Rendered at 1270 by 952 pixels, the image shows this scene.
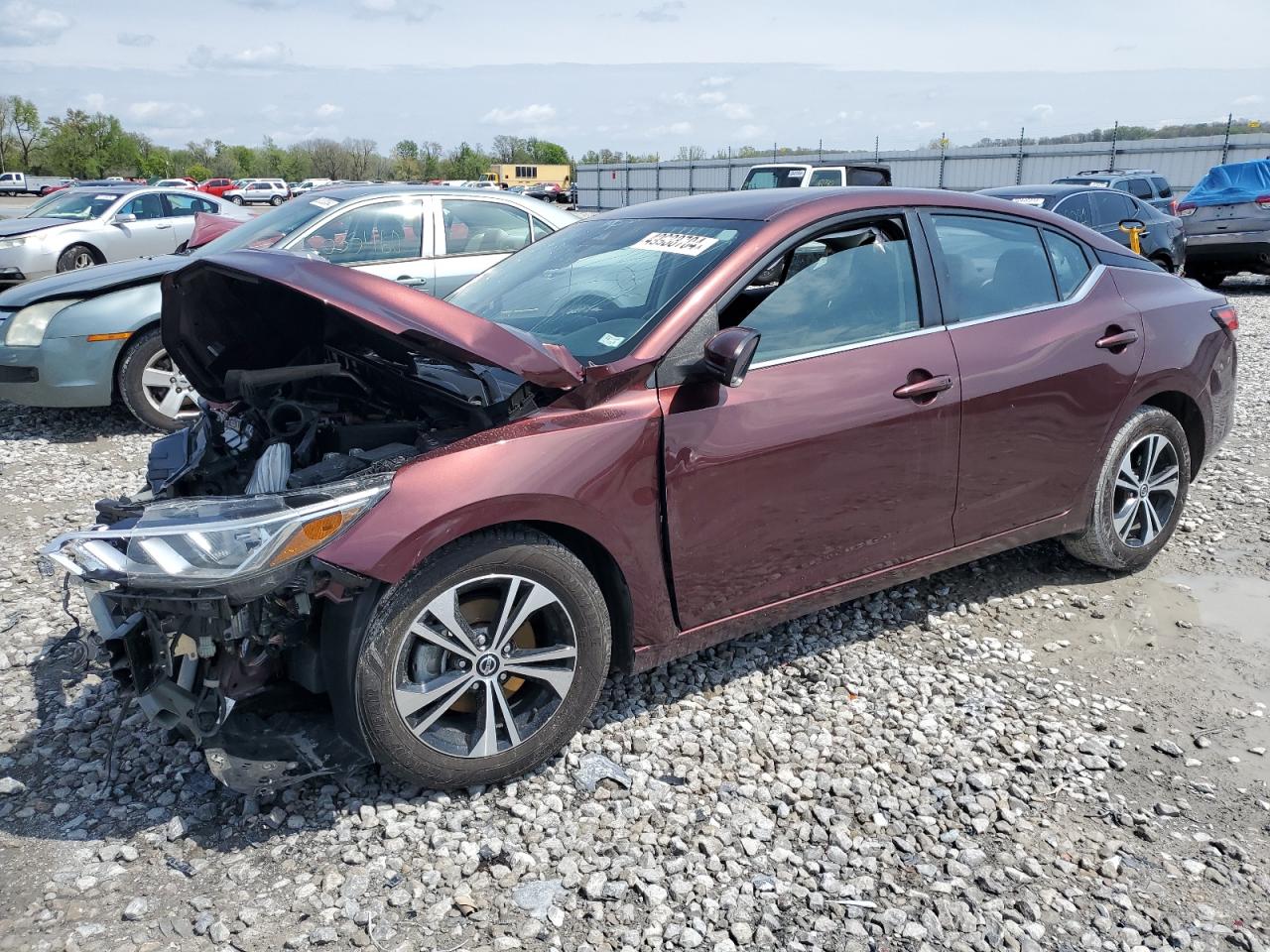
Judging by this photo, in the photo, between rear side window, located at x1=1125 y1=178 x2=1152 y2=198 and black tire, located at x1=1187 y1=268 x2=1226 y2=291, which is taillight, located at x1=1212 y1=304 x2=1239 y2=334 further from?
rear side window, located at x1=1125 y1=178 x2=1152 y2=198

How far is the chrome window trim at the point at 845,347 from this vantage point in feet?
10.7

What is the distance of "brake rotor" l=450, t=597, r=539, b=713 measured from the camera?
2850 mm

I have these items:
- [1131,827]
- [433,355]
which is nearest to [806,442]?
[433,355]

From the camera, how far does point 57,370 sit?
21.5ft

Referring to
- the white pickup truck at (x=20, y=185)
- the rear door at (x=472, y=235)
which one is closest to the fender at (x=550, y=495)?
the rear door at (x=472, y=235)

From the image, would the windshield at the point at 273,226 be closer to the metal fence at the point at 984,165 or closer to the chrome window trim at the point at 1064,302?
the chrome window trim at the point at 1064,302

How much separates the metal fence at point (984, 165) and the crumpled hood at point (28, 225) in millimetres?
15538

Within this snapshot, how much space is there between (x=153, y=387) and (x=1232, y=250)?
13890 mm

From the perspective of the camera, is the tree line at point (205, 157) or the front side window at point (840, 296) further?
the tree line at point (205, 157)

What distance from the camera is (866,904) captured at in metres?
2.53

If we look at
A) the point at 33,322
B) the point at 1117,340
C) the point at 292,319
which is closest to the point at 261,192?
the point at 33,322

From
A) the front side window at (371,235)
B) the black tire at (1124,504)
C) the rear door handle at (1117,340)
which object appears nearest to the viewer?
the rear door handle at (1117,340)

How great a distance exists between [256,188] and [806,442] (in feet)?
215

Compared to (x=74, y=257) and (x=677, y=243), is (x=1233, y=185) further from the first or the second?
(x=74, y=257)
